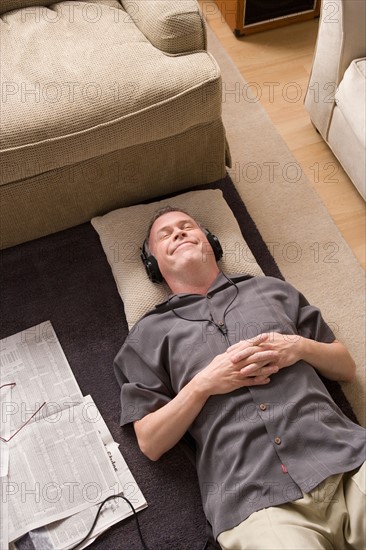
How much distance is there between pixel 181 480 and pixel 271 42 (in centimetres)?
205

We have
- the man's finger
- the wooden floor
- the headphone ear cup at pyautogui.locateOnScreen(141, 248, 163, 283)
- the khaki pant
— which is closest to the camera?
the khaki pant

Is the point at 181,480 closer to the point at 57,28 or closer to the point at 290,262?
the point at 290,262

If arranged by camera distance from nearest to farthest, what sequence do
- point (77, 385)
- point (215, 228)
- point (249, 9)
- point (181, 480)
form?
point (181, 480), point (77, 385), point (215, 228), point (249, 9)

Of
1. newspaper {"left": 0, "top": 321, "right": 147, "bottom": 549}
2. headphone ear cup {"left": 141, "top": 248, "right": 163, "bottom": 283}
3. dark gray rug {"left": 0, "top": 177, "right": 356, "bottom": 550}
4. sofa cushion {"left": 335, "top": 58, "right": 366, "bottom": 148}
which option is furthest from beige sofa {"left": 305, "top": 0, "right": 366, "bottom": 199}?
newspaper {"left": 0, "top": 321, "right": 147, "bottom": 549}

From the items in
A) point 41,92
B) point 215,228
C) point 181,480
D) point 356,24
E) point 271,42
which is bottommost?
point 181,480

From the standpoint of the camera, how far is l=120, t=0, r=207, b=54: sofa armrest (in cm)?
192

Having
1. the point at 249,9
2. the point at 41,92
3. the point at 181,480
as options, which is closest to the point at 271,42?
the point at 249,9

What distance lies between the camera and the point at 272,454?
1.51m

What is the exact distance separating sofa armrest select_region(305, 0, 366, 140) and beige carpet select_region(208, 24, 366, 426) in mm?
237

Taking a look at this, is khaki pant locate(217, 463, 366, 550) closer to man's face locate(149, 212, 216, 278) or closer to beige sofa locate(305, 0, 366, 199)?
man's face locate(149, 212, 216, 278)

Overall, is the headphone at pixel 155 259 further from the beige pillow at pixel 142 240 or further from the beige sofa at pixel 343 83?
the beige sofa at pixel 343 83

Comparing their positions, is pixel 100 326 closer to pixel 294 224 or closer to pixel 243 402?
pixel 243 402

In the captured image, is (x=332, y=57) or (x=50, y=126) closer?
(x=50, y=126)

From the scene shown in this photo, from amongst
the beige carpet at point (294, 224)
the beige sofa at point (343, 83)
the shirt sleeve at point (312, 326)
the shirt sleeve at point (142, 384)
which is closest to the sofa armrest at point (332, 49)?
the beige sofa at point (343, 83)
